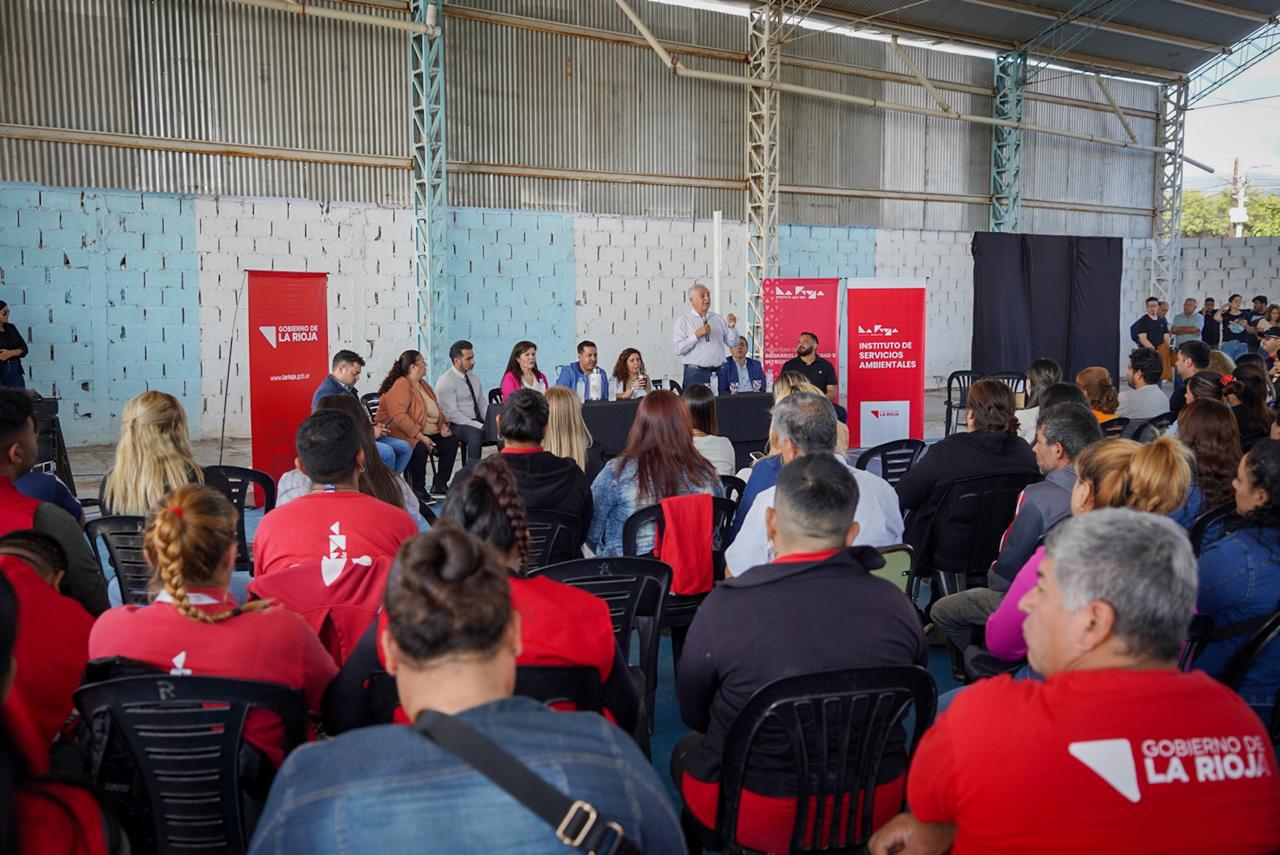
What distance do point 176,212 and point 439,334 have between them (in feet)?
9.42

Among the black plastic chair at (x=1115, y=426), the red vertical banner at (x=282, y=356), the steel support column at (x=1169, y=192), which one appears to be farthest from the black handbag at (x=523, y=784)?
the steel support column at (x=1169, y=192)

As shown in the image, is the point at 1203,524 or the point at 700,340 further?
the point at 700,340

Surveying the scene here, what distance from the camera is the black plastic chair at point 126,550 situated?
3.43 metres

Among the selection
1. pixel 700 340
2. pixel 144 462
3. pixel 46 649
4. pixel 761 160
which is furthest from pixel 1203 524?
pixel 761 160

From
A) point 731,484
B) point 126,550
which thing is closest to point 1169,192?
point 731,484

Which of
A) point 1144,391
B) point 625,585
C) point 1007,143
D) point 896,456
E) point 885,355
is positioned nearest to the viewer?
point 625,585

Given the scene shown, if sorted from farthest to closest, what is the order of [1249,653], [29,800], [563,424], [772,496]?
[563,424]
[772,496]
[1249,653]
[29,800]

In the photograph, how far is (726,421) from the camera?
8.62m

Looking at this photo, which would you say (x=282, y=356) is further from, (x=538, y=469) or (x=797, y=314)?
(x=797, y=314)

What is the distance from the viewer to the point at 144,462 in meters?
3.78

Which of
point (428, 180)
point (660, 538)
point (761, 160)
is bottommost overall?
point (660, 538)

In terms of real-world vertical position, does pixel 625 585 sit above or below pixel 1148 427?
below

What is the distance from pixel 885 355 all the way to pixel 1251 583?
21.8 ft

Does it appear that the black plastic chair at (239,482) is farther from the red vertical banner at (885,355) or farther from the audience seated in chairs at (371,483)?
the red vertical banner at (885,355)
